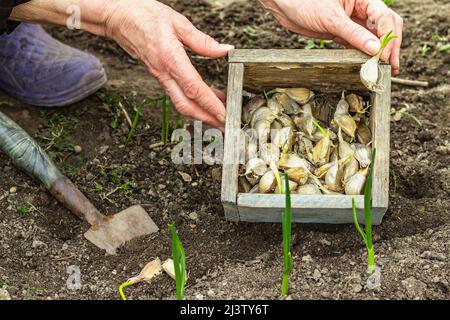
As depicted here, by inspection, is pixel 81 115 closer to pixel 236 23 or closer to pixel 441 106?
pixel 236 23

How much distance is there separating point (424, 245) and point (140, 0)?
1060 millimetres

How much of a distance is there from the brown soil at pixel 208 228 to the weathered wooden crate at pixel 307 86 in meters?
0.11

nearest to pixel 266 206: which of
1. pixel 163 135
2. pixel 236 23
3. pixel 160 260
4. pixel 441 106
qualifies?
pixel 160 260

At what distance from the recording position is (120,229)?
2.23 meters

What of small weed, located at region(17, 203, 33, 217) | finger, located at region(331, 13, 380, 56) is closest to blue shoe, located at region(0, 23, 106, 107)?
small weed, located at region(17, 203, 33, 217)

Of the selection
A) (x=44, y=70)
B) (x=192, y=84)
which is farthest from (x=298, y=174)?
(x=44, y=70)

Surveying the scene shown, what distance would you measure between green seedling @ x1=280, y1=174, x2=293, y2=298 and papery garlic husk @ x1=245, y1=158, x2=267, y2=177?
0.25 metres

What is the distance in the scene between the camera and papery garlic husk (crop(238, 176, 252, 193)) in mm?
2041

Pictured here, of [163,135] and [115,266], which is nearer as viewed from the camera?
[115,266]

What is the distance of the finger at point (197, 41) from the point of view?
2.11 meters

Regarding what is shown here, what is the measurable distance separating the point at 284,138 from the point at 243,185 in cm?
19

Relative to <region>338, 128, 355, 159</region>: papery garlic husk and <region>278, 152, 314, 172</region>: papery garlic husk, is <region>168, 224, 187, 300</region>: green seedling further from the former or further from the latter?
<region>338, 128, 355, 159</region>: papery garlic husk

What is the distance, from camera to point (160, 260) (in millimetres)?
2092
